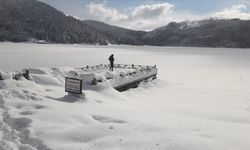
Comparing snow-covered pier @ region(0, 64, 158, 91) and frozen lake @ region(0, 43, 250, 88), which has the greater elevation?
snow-covered pier @ region(0, 64, 158, 91)

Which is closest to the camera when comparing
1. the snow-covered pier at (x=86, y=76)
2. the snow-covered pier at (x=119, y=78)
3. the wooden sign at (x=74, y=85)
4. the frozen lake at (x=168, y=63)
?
the wooden sign at (x=74, y=85)

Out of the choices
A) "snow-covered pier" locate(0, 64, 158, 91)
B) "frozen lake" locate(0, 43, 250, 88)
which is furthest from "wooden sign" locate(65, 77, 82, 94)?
"frozen lake" locate(0, 43, 250, 88)

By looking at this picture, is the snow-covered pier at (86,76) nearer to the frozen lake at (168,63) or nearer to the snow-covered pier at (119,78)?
the snow-covered pier at (119,78)

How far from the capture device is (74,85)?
13555 millimetres

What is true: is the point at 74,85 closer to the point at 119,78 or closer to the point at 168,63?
the point at 119,78

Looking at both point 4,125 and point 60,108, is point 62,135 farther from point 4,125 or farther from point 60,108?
point 60,108

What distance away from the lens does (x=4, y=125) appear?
9.23 metres

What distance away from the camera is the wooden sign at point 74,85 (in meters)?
13.3

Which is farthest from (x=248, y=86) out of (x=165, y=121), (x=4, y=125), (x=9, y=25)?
(x=9, y=25)

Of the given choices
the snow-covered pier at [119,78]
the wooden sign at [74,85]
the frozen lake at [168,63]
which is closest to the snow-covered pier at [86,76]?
the snow-covered pier at [119,78]

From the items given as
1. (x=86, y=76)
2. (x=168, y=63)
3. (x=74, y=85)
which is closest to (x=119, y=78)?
(x=86, y=76)

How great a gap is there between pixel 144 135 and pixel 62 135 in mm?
2238

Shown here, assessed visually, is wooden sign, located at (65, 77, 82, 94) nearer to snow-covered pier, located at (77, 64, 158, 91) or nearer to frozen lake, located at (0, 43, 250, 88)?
snow-covered pier, located at (77, 64, 158, 91)

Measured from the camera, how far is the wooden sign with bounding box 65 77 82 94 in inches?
525
